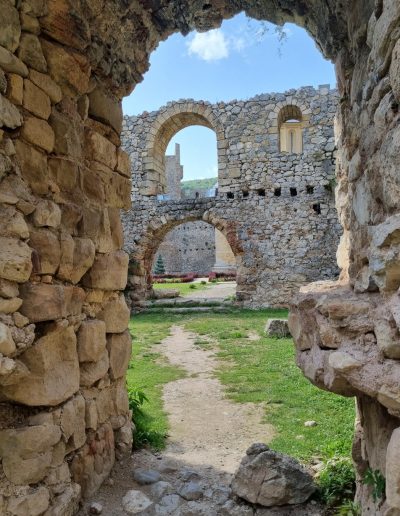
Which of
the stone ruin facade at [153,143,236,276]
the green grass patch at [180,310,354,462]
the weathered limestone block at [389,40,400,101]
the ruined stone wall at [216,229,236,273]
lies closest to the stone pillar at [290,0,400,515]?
the weathered limestone block at [389,40,400,101]

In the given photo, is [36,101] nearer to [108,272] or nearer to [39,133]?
[39,133]

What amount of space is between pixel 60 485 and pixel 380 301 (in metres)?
2.11

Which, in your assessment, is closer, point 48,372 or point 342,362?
point 342,362

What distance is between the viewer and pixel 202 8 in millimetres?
3312

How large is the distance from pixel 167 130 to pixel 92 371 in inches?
513

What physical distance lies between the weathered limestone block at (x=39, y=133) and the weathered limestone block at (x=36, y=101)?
5 cm

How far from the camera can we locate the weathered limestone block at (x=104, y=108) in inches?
130

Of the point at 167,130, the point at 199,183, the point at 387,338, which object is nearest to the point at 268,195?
the point at 167,130

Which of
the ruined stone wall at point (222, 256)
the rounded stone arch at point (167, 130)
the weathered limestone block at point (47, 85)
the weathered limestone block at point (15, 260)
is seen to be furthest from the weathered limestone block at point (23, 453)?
the ruined stone wall at point (222, 256)

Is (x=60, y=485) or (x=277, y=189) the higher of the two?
(x=277, y=189)

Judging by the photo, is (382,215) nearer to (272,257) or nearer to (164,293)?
(272,257)

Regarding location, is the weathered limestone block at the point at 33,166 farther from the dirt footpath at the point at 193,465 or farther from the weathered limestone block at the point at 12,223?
the dirt footpath at the point at 193,465

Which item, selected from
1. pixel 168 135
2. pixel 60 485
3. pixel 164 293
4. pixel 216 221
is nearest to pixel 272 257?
pixel 216 221

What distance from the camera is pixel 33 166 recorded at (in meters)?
2.58
